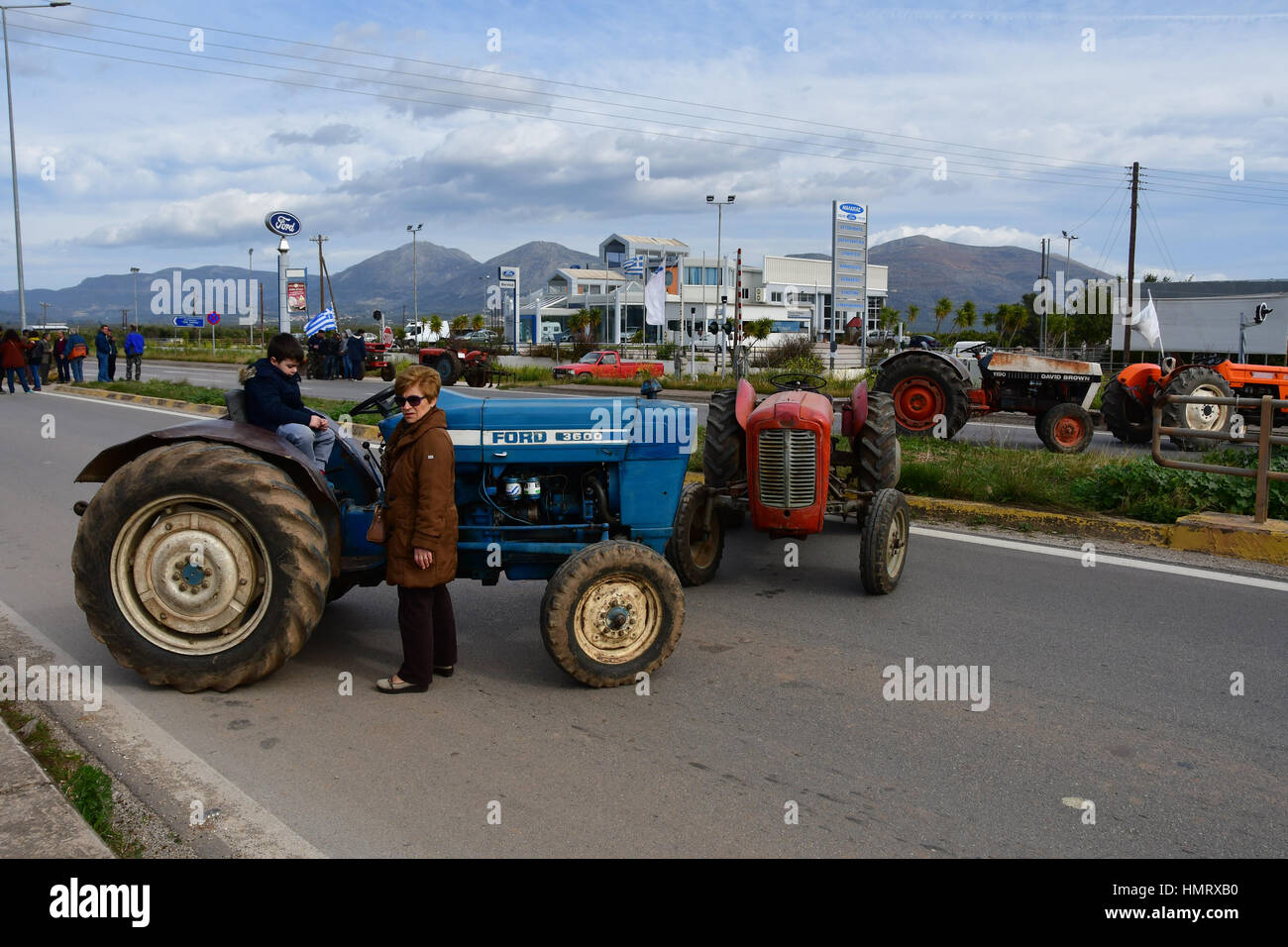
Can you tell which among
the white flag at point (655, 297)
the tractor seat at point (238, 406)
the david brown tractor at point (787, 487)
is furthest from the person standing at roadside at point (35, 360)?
the david brown tractor at point (787, 487)

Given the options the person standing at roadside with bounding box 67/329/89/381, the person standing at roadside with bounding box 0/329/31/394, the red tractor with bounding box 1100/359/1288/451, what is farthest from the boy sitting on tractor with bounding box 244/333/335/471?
the person standing at roadside with bounding box 67/329/89/381

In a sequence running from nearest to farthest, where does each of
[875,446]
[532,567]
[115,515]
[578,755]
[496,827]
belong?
[496,827], [578,755], [115,515], [532,567], [875,446]

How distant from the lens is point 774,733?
4.77 meters

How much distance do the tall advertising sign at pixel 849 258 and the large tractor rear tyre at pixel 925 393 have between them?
70.1 ft

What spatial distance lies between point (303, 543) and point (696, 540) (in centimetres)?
318

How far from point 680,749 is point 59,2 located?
102 feet

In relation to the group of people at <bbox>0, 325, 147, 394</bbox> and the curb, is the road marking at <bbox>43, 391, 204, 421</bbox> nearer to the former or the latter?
the curb

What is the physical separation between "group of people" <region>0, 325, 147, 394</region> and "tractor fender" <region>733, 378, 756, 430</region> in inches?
918

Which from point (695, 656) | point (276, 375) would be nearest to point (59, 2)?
point (276, 375)

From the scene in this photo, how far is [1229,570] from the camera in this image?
7715 millimetres

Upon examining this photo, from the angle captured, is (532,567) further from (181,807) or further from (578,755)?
→ (181,807)

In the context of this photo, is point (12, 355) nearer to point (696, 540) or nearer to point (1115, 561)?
point (696, 540)

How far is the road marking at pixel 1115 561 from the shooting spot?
24.3 feet

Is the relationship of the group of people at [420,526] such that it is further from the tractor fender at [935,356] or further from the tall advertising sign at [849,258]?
the tall advertising sign at [849,258]
